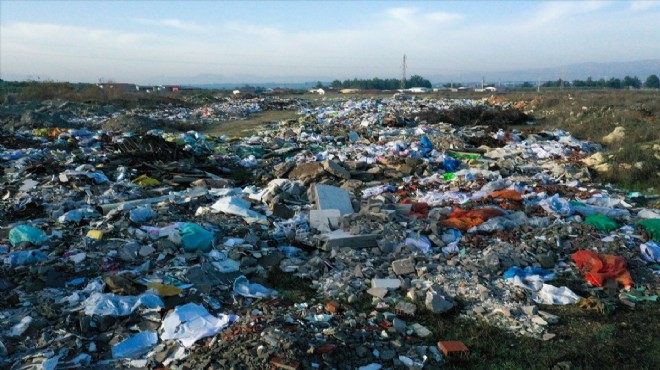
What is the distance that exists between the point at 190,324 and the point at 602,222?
5.17m

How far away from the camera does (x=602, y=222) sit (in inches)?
235

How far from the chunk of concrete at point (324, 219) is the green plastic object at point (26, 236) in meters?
3.22

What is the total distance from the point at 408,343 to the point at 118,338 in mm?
2227

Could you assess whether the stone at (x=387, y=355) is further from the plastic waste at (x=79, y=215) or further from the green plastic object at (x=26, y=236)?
the plastic waste at (x=79, y=215)

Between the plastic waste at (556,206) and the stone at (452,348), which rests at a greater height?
the plastic waste at (556,206)

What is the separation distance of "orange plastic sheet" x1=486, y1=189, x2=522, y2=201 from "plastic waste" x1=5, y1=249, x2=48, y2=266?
6064mm

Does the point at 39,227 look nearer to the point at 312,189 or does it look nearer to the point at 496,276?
the point at 312,189

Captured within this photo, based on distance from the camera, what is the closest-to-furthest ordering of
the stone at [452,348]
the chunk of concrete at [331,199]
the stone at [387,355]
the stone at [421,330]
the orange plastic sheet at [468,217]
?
the stone at [387,355]
the stone at [452,348]
the stone at [421,330]
the orange plastic sheet at [468,217]
the chunk of concrete at [331,199]

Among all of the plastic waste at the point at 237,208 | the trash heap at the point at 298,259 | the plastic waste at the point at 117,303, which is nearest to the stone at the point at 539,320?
the trash heap at the point at 298,259

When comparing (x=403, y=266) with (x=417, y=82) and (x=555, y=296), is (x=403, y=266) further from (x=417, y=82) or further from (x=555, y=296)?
(x=417, y=82)

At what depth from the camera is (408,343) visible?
3.58 m

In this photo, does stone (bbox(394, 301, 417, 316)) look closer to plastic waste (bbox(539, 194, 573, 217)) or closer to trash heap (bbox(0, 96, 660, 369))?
trash heap (bbox(0, 96, 660, 369))

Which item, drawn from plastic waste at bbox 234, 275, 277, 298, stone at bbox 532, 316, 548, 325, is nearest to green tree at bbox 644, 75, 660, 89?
stone at bbox 532, 316, 548, 325

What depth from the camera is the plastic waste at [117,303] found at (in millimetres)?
3865
